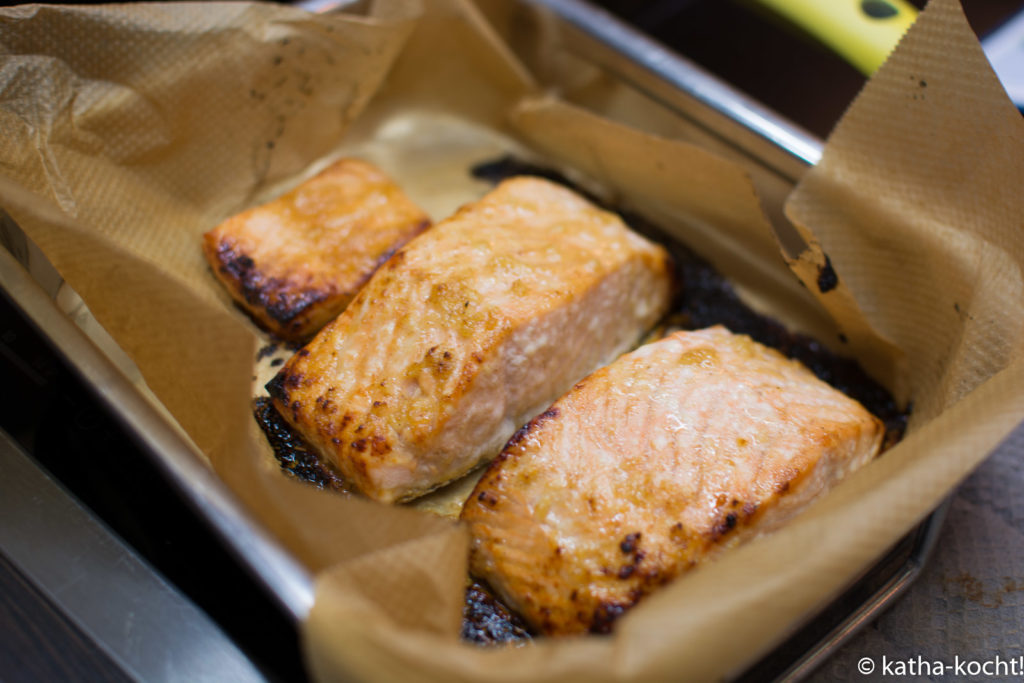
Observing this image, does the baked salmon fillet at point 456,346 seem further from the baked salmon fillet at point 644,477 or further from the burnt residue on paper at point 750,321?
the burnt residue on paper at point 750,321

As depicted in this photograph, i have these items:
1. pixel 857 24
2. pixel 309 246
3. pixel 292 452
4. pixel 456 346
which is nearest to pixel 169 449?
pixel 292 452

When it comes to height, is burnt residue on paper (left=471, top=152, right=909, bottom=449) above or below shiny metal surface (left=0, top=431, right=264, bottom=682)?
above

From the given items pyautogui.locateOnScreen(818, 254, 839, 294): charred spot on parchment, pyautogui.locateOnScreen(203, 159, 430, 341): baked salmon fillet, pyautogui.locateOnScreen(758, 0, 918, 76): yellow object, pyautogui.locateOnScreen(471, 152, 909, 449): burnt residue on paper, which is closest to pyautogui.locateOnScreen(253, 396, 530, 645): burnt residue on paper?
pyautogui.locateOnScreen(203, 159, 430, 341): baked salmon fillet

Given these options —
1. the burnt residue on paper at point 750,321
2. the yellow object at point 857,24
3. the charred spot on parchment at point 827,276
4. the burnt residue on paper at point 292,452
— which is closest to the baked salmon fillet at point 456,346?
the burnt residue on paper at point 292,452

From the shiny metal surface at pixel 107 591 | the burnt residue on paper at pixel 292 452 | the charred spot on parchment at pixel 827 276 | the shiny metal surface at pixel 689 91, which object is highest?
the shiny metal surface at pixel 689 91

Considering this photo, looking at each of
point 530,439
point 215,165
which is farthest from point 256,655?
point 215,165

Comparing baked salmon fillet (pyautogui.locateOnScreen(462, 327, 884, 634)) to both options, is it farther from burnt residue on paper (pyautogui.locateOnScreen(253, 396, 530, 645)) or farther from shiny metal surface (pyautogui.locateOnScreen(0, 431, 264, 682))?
shiny metal surface (pyautogui.locateOnScreen(0, 431, 264, 682))
